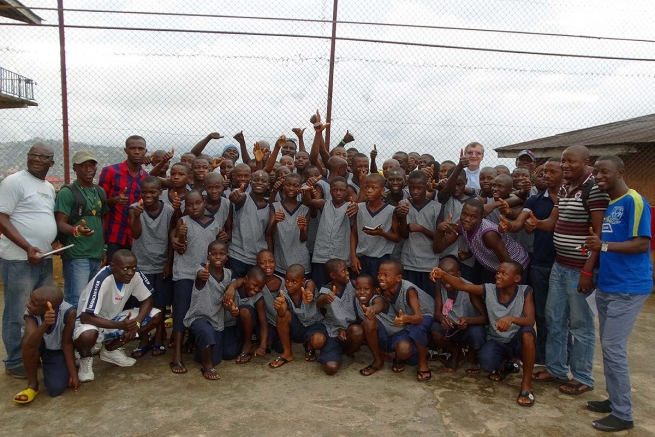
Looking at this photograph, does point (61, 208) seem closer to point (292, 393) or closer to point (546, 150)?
point (292, 393)

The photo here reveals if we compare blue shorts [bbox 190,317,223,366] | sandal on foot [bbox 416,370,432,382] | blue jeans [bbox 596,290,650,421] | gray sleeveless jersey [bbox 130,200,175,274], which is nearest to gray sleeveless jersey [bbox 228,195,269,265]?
gray sleeveless jersey [bbox 130,200,175,274]

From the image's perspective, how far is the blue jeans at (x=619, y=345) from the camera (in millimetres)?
3291

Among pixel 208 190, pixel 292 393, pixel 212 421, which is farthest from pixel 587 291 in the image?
pixel 208 190

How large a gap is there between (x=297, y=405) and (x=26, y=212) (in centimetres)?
250

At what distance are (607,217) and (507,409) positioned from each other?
148 centimetres

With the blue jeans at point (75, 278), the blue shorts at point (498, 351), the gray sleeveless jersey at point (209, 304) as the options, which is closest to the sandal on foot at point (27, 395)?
the blue jeans at point (75, 278)

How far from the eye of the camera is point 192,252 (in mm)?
4281

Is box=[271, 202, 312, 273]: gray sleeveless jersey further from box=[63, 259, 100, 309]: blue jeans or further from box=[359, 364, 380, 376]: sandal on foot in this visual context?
box=[63, 259, 100, 309]: blue jeans

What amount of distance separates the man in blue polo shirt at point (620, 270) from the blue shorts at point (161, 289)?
340 centimetres

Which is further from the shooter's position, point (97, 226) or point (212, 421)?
point (97, 226)

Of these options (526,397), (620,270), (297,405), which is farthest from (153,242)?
(620,270)

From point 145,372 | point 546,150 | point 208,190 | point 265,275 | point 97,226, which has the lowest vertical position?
point 145,372

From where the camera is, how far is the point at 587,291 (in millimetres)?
3619

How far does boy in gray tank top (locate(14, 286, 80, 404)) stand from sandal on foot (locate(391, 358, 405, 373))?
2418mm
